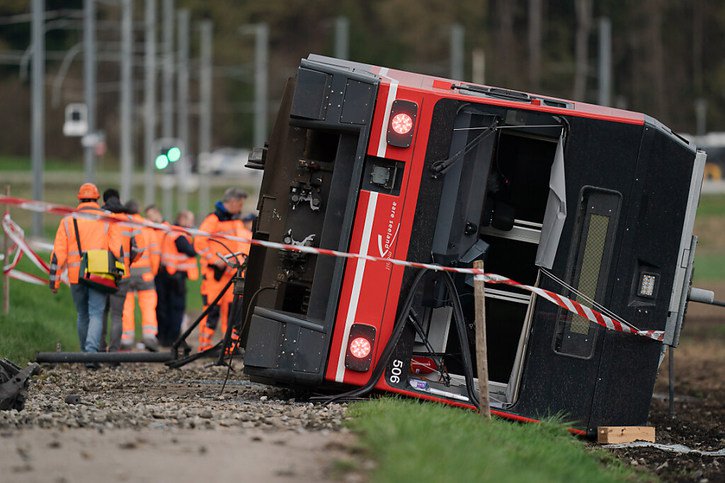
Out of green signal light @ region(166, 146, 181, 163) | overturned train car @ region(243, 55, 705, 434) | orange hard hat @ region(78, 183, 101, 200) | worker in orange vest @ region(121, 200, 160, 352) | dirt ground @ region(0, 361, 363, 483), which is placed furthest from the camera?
green signal light @ region(166, 146, 181, 163)

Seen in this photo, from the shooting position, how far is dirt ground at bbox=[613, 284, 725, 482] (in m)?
10.8

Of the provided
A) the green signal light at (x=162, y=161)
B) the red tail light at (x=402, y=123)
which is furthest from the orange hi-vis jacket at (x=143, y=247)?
the red tail light at (x=402, y=123)

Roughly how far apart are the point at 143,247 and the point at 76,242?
1219 millimetres

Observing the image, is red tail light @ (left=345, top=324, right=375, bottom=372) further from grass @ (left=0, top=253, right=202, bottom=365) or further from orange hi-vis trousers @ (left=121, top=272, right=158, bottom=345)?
orange hi-vis trousers @ (left=121, top=272, right=158, bottom=345)

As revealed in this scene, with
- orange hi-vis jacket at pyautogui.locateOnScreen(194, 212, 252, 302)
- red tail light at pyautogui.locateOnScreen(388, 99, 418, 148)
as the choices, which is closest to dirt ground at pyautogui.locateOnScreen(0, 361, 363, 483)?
red tail light at pyautogui.locateOnScreen(388, 99, 418, 148)

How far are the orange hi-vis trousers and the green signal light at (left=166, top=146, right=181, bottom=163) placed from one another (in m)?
1.37

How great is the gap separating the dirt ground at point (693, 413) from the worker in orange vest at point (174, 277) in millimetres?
6004

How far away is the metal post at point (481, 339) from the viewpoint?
424 inches

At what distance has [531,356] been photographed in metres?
11.4

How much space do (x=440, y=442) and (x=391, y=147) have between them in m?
3.10

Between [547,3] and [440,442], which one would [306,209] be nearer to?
[440,442]

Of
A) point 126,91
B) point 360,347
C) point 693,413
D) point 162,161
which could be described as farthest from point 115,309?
point 126,91

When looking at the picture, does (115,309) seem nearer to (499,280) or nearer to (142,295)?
(142,295)

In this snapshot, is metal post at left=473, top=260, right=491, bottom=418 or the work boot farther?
the work boot
